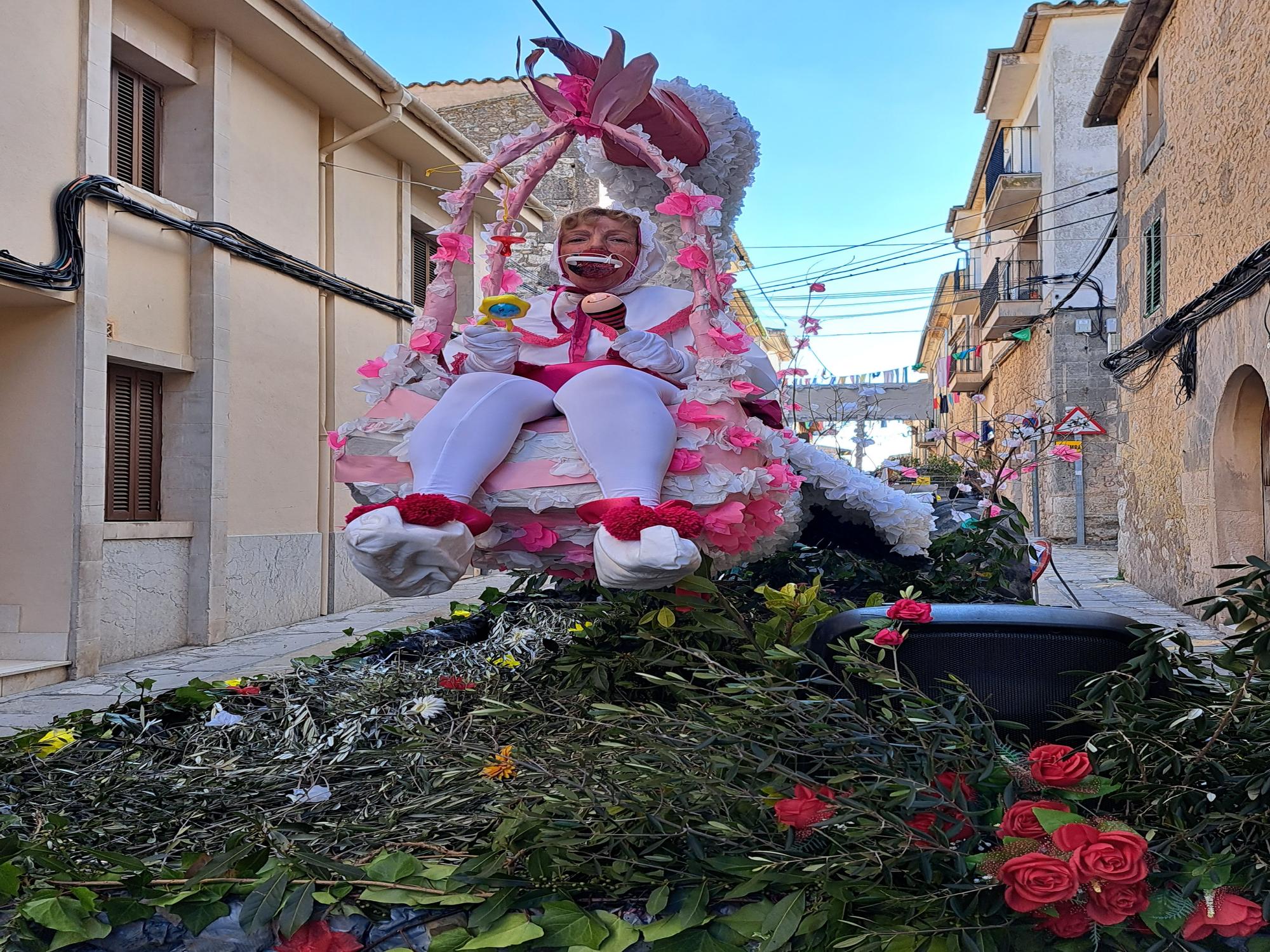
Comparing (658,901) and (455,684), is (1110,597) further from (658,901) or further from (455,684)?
(658,901)

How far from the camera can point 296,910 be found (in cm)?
164

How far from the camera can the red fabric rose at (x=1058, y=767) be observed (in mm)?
1594

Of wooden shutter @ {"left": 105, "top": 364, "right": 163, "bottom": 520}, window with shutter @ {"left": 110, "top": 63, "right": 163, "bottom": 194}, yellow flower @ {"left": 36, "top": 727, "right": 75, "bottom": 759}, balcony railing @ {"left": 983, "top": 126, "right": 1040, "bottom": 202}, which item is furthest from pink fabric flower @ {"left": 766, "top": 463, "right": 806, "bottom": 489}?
balcony railing @ {"left": 983, "top": 126, "right": 1040, "bottom": 202}

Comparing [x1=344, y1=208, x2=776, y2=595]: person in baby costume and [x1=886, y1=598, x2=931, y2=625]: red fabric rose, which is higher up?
[x1=344, y1=208, x2=776, y2=595]: person in baby costume

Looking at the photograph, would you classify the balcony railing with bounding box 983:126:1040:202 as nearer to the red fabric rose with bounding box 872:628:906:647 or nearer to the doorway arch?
the doorway arch

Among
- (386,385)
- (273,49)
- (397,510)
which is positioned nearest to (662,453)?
(397,510)

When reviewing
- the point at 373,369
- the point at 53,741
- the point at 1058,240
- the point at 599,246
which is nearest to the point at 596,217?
the point at 599,246

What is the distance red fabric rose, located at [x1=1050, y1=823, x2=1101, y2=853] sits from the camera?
140 cm

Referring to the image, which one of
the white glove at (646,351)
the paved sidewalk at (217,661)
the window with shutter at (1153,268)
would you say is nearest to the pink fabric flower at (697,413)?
the white glove at (646,351)

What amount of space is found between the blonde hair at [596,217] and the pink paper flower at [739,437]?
797 millimetres

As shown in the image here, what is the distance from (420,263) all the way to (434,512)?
9671 mm

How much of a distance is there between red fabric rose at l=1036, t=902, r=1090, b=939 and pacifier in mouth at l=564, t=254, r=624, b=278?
186 cm

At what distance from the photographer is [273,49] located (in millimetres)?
7723

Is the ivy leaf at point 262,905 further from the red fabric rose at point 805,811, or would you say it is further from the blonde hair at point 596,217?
the blonde hair at point 596,217
